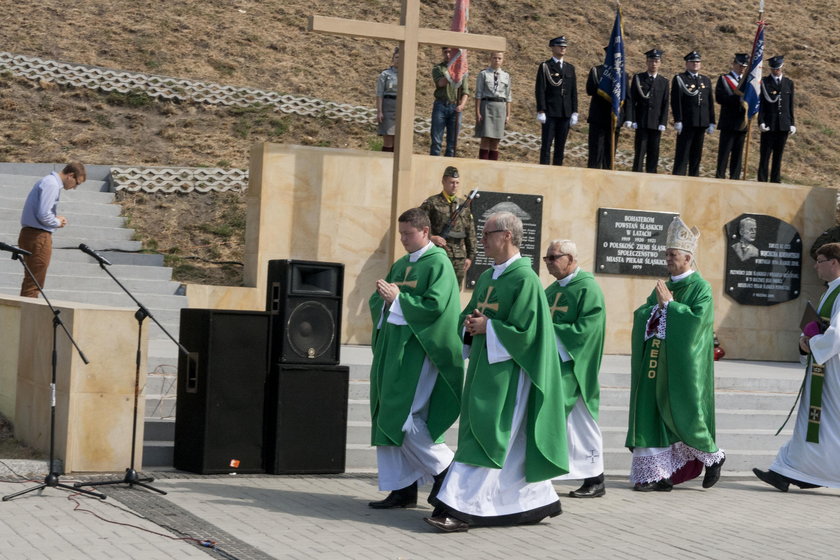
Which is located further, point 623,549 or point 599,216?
point 599,216

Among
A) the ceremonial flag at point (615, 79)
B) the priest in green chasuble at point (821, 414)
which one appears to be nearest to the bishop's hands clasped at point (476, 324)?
the priest in green chasuble at point (821, 414)

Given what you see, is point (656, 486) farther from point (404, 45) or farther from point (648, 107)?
point (648, 107)

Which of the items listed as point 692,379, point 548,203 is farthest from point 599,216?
point 692,379

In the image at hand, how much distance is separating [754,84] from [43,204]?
9409 mm

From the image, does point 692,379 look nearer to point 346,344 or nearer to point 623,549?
point 623,549

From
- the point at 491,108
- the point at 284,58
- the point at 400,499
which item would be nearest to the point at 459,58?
the point at 491,108

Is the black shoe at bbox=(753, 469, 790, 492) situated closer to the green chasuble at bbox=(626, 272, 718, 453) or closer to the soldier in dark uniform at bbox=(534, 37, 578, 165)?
the green chasuble at bbox=(626, 272, 718, 453)

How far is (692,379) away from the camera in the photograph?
31.2 feet

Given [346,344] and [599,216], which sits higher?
[599,216]

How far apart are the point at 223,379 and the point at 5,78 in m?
16.7

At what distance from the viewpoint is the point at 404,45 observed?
1323cm

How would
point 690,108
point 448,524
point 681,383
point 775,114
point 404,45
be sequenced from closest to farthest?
point 448,524 → point 681,383 → point 404,45 → point 690,108 → point 775,114

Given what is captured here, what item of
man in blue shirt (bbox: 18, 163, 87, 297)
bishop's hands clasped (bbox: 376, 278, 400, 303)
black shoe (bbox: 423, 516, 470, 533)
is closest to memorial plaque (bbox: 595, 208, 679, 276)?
man in blue shirt (bbox: 18, 163, 87, 297)

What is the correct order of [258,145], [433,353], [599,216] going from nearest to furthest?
[433,353] → [258,145] → [599,216]
